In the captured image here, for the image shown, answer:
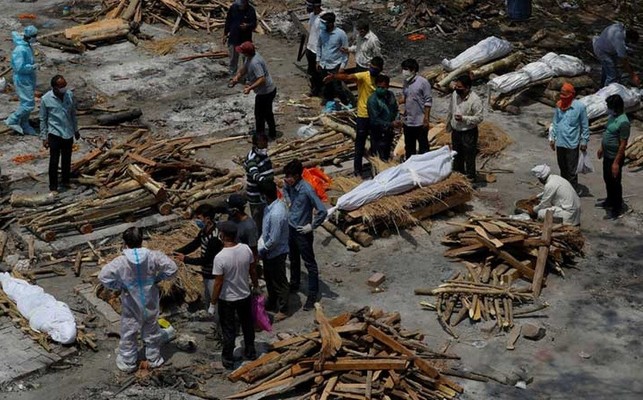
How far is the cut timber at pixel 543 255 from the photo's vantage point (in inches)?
525

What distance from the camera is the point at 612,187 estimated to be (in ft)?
50.4

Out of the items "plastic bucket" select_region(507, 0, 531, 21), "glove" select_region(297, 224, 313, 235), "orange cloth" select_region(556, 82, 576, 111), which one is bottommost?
"plastic bucket" select_region(507, 0, 531, 21)

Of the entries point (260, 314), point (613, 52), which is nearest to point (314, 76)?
point (613, 52)

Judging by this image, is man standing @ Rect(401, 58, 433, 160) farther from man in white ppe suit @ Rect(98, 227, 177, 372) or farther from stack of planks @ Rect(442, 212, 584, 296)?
man in white ppe suit @ Rect(98, 227, 177, 372)

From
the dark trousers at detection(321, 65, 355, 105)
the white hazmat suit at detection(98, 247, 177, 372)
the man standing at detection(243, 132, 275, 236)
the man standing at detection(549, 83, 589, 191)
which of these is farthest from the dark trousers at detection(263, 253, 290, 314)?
the dark trousers at detection(321, 65, 355, 105)

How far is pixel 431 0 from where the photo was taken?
2416cm

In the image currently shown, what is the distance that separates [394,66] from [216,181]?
22.4 ft

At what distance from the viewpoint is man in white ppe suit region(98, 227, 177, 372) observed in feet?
37.7

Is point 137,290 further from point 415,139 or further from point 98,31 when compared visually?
point 98,31

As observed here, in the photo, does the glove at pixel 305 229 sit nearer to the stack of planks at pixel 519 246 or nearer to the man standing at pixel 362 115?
the stack of planks at pixel 519 246

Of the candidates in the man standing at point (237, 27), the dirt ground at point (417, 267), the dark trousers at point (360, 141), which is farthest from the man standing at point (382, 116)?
the man standing at point (237, 27)

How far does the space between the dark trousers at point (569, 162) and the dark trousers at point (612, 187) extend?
0.49 meters

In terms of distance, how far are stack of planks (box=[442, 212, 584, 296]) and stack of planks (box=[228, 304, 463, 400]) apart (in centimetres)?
212

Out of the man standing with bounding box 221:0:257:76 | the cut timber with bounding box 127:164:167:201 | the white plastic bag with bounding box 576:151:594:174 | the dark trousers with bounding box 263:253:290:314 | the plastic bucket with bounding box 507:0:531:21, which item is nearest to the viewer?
the dark trousers with bounding box 263:253:290:314
